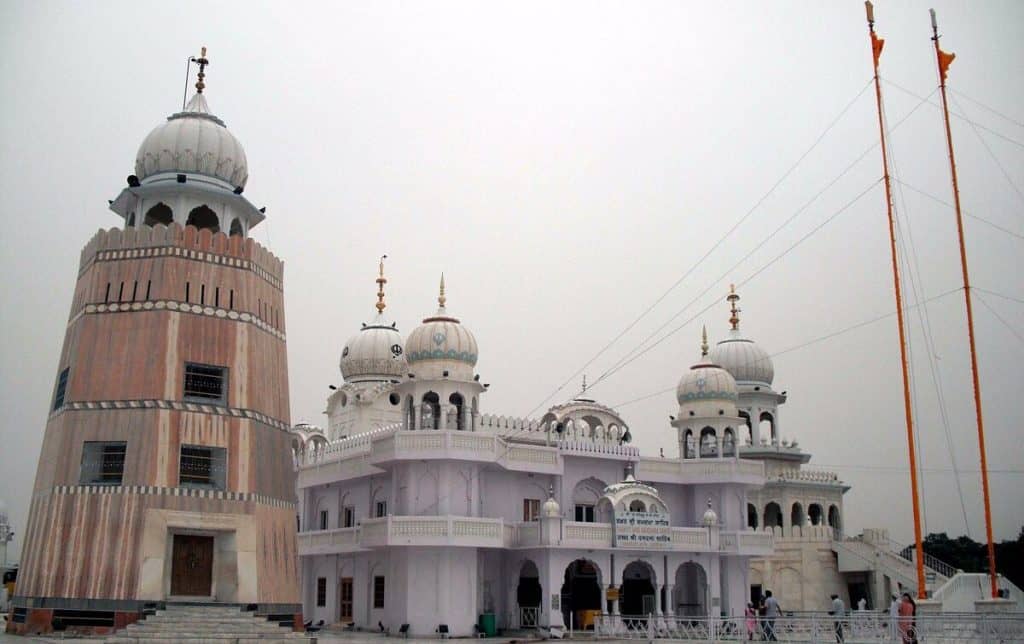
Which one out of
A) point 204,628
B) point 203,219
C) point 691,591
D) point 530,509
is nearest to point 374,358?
point 530,509

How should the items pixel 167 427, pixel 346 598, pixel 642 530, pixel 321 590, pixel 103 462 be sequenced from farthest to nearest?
pixel 321 590, pixel 346 598, pixel 642 530, pixel 167 427, pixel 103 462

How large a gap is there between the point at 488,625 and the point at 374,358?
47.3ft

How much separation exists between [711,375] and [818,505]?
37.2ft

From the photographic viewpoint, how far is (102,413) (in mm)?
25422

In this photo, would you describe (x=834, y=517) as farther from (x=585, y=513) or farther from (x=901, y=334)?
(x=901, y=334)

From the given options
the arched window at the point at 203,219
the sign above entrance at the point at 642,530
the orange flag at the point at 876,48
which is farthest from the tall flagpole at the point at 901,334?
the arched window at the point at 203,219

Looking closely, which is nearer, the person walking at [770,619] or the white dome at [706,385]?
the person walking at [770,619]

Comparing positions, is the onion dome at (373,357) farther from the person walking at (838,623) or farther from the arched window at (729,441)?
the person walking at (838,623)

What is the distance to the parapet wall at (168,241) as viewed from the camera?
27.0 meters

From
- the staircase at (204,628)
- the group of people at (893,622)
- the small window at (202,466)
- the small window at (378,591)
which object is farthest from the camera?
the small window at (378,591)

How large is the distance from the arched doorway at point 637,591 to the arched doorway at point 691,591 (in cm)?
94

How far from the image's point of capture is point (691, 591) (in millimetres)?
36562

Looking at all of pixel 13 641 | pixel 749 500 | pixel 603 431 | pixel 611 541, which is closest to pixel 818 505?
pixel 749 500

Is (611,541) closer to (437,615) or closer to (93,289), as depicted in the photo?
(437,615)
